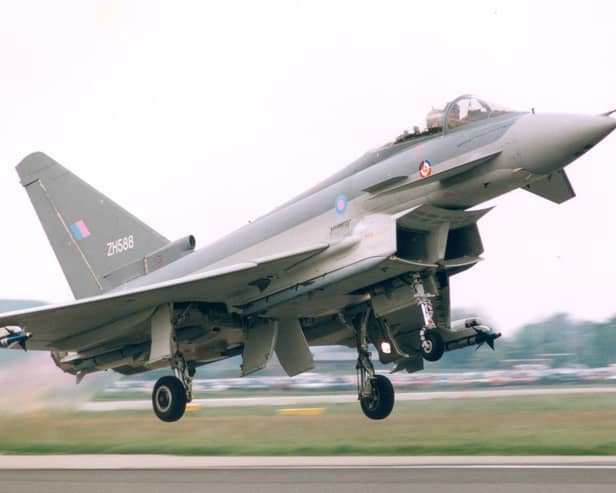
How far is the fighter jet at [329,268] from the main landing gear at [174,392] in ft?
0.07

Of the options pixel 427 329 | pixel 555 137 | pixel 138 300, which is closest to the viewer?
pixel 555 137

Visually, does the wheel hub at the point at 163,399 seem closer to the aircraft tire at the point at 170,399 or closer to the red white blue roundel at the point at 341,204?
the aircraft tire at the point at 170,399

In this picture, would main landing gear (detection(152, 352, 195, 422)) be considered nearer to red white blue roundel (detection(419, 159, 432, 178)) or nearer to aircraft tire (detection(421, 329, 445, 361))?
aircraft tire (detection(421, 329, 445, 361))

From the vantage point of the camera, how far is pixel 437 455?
15.2 meters

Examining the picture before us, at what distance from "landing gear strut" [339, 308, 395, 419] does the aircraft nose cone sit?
491 centimetres

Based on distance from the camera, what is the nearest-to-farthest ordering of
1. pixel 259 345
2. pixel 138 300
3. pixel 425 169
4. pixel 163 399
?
pixel 425 169
pixel 138 300
pixel 163 399
pixel 259 345

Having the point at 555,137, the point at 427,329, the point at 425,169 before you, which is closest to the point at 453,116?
the point at 425,169

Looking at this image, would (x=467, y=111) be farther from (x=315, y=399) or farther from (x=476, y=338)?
(x=315, y=399)

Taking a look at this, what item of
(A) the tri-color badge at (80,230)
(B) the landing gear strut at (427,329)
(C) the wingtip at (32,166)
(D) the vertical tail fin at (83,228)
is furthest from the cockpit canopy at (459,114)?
(C) the wingtip at (32,166)

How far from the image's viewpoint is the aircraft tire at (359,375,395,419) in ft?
54.1

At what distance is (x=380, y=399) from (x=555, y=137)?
6034mm

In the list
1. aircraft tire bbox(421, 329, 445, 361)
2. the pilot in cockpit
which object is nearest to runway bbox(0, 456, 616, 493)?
aircraft tire bbox(421, 329, 445, 361)

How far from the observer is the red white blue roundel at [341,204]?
561 inches

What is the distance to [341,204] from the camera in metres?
14.3
